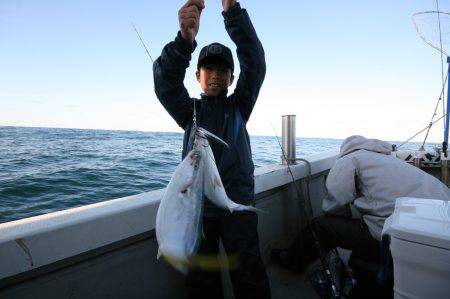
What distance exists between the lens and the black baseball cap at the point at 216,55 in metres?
2.00

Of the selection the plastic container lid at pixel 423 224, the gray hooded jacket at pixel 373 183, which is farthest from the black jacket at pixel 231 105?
the gray hooded jacket at pixel 373 183

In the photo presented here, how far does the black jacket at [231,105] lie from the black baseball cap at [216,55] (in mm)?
112

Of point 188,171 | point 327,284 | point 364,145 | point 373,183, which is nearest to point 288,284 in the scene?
point 327,284

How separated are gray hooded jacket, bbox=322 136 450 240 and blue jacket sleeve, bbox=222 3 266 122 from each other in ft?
4.13

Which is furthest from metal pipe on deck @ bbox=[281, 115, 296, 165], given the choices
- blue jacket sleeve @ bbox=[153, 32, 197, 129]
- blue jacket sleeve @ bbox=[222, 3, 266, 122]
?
blue jacket sleeve @ bbox=[153, 32, 197, 129]

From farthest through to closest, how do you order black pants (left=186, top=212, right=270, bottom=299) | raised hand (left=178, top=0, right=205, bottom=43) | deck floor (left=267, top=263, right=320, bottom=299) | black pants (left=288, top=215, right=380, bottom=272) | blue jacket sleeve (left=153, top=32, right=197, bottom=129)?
1. deck floor (left=267, top=263, right=320, bottom=299)
2. black pants (left=288, top=215, right=380, bottom=272)
3. black pants (left=186, top=212, right=270, bottom=299)
4. blue jacket sleeve (left=153, top=32, right=197, bottom=129)
5. raised hand (left=178, top=0, right=205, bottom=43)

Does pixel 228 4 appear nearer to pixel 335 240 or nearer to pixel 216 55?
pixel 216 55

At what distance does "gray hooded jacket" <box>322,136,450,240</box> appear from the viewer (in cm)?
242

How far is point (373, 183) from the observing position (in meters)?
2.58

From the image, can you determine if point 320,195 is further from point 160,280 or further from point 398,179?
point 160,280

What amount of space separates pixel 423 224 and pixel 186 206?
1.10 metres

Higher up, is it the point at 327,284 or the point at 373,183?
the point at 373,183

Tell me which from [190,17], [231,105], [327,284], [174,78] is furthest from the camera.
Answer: [327,284]

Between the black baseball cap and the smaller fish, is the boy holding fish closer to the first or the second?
the black baseball cap
